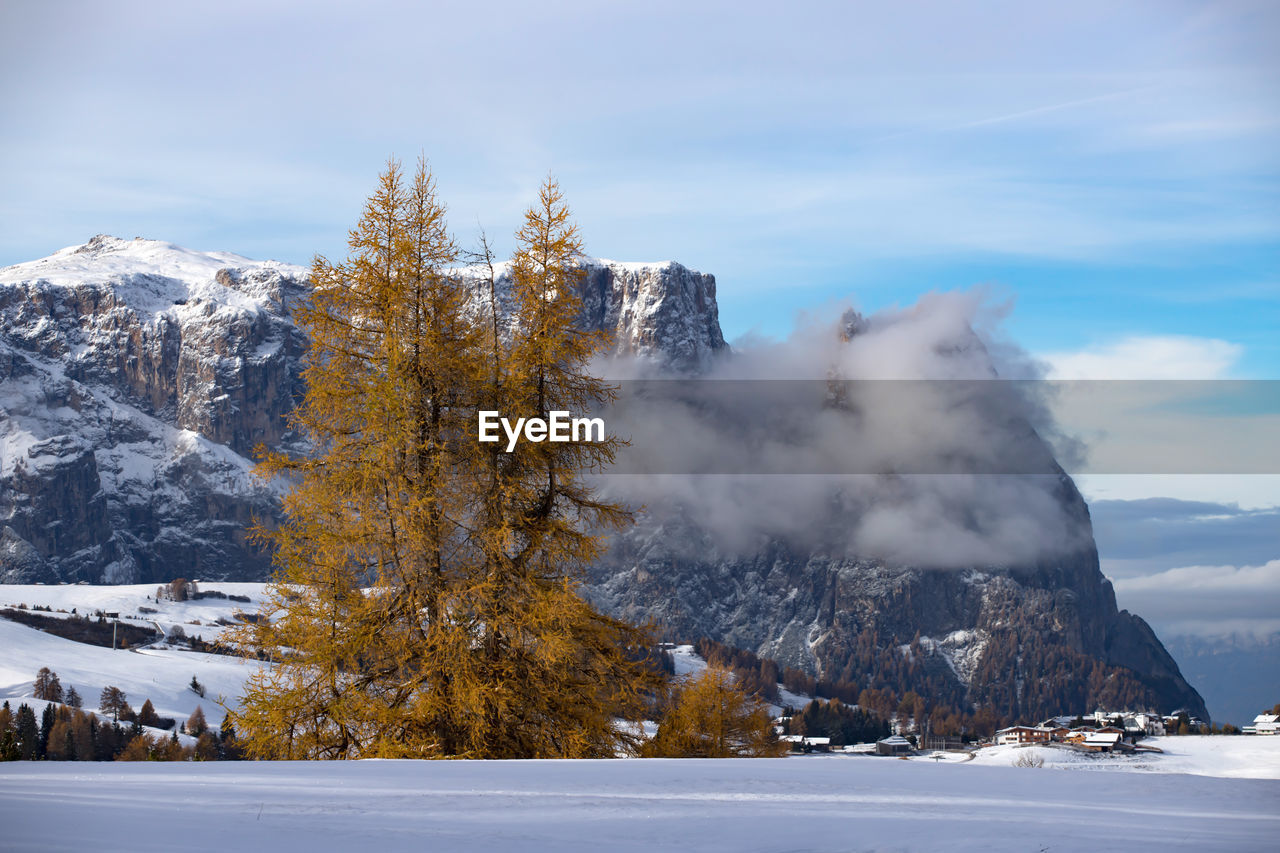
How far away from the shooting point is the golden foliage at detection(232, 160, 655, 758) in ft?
49.8

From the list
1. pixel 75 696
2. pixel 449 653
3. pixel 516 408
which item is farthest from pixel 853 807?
pixel 75 696

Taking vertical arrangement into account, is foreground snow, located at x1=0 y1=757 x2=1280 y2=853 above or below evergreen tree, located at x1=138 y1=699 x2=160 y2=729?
above

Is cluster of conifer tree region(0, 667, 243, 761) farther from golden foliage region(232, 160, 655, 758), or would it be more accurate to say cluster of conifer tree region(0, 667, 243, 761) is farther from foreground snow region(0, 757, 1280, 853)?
foreground snow region(0, 757, 1280, 853)

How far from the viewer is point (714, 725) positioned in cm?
2556

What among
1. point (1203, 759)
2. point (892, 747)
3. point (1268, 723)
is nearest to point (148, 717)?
point (892, 747)

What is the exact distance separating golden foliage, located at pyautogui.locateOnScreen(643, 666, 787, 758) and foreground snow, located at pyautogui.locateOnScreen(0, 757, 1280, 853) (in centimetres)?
780

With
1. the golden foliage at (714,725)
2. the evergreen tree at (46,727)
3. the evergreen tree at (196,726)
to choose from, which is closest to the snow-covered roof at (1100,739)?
the golden foliage at (714,725)

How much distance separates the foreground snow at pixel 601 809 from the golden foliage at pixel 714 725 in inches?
307

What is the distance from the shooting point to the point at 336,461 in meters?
16.0

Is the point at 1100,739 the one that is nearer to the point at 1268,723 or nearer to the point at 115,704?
the point at 1268,723

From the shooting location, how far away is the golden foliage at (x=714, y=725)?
18797 millimetres

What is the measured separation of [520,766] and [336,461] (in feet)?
24.0

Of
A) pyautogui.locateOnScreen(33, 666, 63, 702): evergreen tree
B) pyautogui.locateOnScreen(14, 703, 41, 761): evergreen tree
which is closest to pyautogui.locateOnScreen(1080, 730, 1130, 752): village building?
pyautogui.locateOnScreen(14, 703, 41, 761): evergreen tree

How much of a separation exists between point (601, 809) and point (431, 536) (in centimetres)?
869
